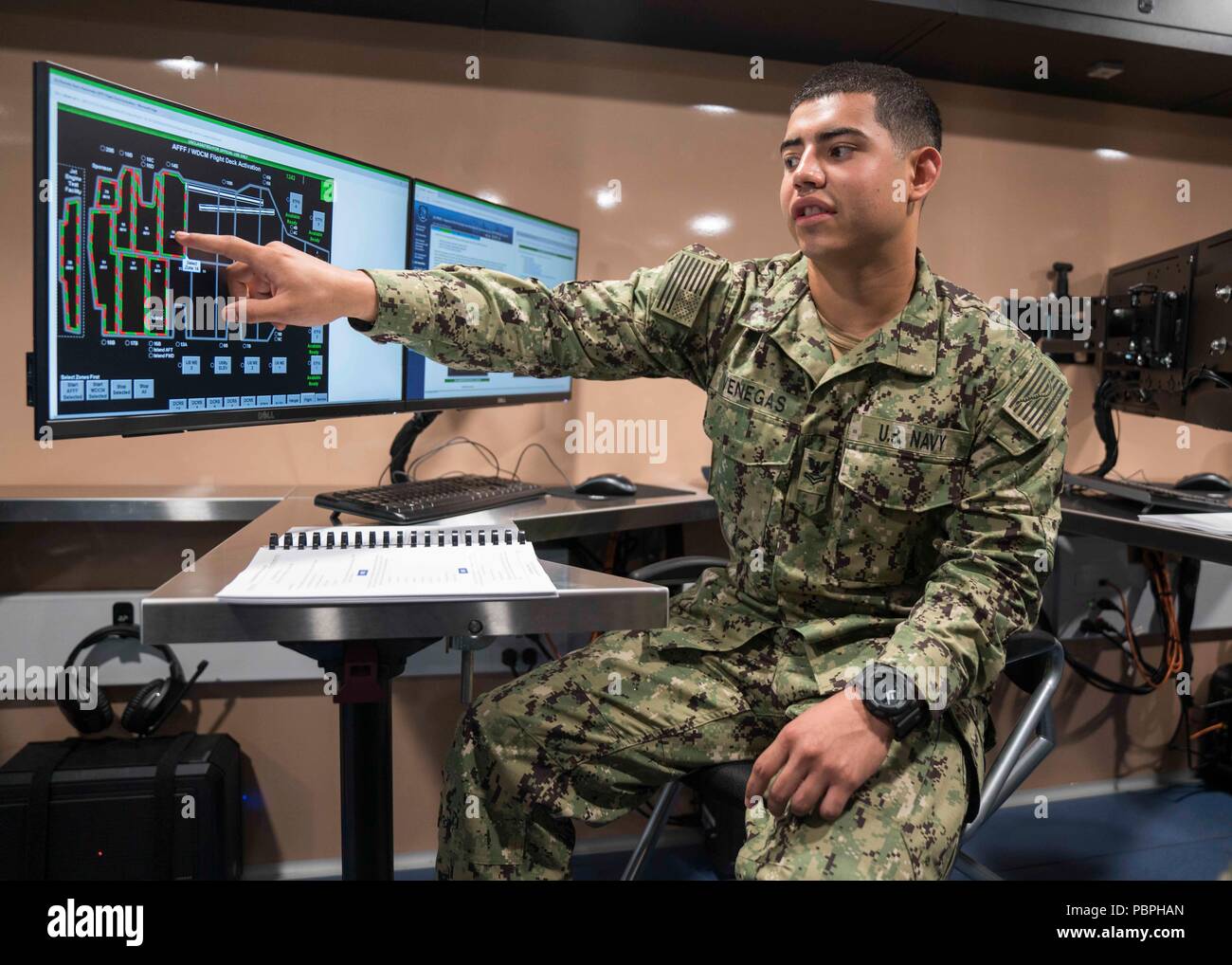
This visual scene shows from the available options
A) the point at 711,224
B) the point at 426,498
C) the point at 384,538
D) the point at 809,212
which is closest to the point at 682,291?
the point at 809,212

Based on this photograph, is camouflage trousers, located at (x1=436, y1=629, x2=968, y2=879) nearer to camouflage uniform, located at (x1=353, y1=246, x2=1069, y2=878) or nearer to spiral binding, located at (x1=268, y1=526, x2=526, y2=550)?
camouflage uniform, located at (x1=353, y1=246, x2=1069, y2=878)

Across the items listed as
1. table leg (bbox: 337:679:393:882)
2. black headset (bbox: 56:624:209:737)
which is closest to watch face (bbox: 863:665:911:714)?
table leg (bbox: 337:679:393:882)

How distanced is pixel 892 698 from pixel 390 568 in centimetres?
58

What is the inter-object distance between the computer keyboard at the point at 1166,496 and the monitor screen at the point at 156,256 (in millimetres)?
1532

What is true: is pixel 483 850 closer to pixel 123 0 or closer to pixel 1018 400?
pixel 1018 400

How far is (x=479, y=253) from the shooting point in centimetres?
171

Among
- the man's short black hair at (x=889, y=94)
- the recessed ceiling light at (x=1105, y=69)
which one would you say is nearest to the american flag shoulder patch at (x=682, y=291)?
the man's short black hair at (x=889, y=94)

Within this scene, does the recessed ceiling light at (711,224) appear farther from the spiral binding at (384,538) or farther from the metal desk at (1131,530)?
the spiral binding at (384,538)

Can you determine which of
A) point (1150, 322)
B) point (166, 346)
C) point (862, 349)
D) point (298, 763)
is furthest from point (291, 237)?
point (1150, 322)

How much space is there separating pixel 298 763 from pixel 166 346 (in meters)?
1.13

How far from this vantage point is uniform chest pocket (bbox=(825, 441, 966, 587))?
47.1 inches

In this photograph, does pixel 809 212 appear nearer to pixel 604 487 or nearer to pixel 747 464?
pixel 747 464

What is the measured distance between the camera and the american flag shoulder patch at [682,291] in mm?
1311
